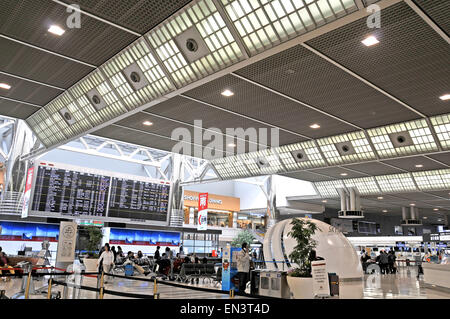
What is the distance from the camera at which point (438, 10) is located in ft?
23.8

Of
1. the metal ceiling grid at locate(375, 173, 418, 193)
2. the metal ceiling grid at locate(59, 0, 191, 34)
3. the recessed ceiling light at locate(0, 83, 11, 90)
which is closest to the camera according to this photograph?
the metal ceiling grid at locate(59, 0, 191, 34)

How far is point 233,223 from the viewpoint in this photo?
1682 inches

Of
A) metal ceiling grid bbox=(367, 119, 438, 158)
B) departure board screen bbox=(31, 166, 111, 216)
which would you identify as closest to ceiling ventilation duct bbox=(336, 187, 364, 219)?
metal ceiling grid bbox=(367, 119, 438, 158)

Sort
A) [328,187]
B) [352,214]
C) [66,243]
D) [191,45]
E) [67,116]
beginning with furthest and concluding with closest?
[328,187], [352,214], [66,243], [67,116], [191,45]

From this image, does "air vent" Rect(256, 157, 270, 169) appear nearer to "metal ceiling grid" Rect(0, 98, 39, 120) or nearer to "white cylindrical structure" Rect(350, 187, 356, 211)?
"white cylindrical structure" Rect(350, 187, 356, 211)

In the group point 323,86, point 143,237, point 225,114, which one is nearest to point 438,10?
point 323,86

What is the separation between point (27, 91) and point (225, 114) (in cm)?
670

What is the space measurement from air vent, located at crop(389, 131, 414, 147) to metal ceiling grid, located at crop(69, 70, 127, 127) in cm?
979

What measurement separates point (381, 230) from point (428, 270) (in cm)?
2664

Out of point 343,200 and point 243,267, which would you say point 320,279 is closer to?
point 243,267

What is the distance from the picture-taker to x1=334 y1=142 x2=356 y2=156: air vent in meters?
16.1

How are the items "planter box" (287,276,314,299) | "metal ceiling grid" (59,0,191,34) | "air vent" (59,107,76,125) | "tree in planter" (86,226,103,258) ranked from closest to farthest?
"metal ceiling grid" (59,0,191,34)
"planter box" (287,276,314,299)
"air vent" (59,107,76,125)
"tree in planter" (86,226,103,258)
